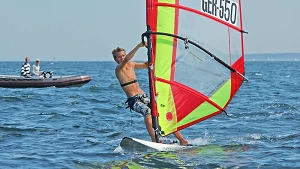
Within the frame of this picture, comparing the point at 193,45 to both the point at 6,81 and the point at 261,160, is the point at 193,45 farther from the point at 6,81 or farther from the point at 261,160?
the point at 6,81

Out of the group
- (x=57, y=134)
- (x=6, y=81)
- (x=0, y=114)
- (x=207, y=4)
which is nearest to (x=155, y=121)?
(x=207, y=4)

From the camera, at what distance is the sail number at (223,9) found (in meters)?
9.02

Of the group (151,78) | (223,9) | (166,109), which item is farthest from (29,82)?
(223,9)

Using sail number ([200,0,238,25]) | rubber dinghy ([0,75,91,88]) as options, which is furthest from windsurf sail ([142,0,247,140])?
rubber dinghy ([0,75,91,88])

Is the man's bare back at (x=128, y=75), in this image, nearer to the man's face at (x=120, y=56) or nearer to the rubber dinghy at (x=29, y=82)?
the man's face at (x=120, y=56)

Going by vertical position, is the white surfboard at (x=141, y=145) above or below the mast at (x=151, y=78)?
below

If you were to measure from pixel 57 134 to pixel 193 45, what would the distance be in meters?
4.34

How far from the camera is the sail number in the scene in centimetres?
902

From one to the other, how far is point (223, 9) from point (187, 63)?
1.06 metres

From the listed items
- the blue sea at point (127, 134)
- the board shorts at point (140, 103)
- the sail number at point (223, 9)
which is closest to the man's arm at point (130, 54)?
the board shorts at point (140, 103)

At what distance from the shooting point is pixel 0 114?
53.3 feet

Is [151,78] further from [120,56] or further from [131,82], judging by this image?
[120,56]

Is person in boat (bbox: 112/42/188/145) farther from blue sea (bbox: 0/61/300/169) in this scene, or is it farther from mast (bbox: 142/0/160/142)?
blue sea (bbox: 0/61/300/169)

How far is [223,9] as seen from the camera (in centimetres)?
909
